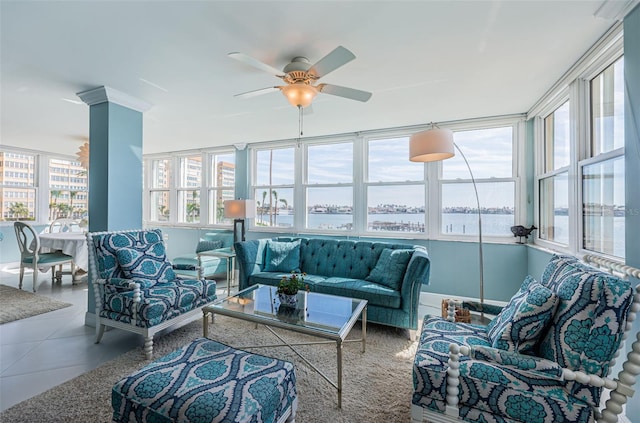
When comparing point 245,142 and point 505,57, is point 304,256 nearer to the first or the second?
point 245,142

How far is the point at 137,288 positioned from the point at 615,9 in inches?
154

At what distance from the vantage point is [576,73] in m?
2.41

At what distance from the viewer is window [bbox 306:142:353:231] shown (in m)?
4.65

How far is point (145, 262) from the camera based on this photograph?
8.88 ft

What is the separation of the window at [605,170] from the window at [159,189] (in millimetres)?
6943

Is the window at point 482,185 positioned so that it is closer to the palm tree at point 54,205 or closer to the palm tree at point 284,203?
the palm tree at point 284,203

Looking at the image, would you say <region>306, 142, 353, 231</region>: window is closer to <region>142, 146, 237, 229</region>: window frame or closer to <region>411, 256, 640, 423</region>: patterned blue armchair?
<region>142, 146, 237, 229</region>: window frame

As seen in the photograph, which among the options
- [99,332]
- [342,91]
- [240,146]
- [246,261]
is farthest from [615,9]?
[240,146]

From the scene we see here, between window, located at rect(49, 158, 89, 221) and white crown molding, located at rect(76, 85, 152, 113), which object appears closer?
white crown molding, located at rect(76, 85, 152, 113)

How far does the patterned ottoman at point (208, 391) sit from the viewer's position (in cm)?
119

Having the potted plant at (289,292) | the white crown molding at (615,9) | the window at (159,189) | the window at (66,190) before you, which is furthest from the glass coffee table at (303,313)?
the window at (66,190)

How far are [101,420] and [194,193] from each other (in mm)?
4924

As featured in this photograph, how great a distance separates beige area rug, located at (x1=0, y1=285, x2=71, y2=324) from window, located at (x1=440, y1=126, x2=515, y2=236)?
524 centimetres

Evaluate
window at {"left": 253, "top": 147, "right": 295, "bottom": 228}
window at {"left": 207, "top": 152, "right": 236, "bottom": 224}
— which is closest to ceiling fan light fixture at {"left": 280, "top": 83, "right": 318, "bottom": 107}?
window at {"left": 253, "top": 147, "right": 295, "bottom": 228}
